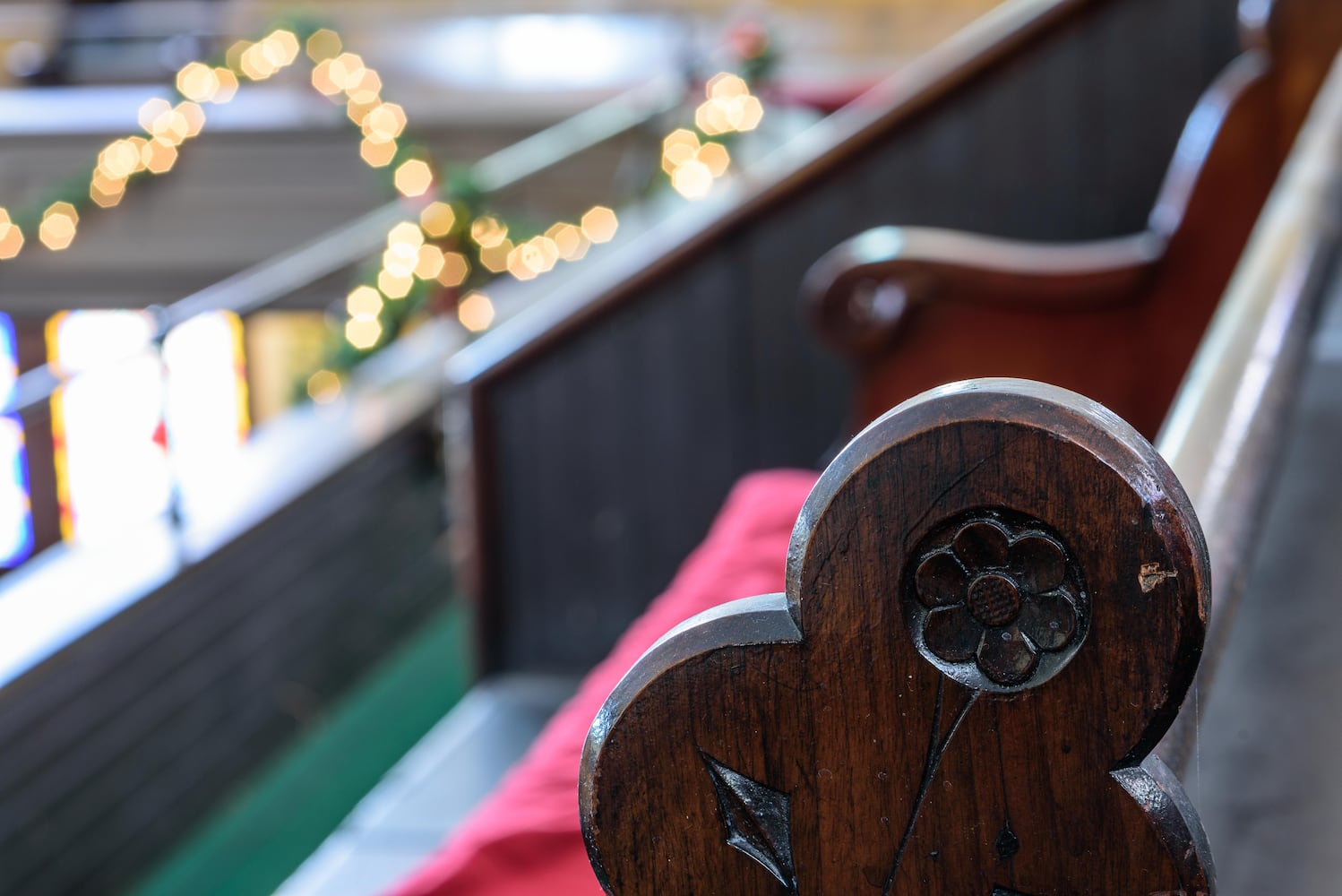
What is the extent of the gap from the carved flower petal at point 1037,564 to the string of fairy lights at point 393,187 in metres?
3.99

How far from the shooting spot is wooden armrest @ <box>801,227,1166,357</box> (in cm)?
191

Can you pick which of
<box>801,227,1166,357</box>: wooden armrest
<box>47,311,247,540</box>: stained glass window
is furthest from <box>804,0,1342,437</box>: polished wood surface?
<box>47,311,247,540</box>: stained glass window

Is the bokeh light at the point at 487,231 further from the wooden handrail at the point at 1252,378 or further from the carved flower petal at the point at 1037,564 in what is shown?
the carved flower petal at the point at 1037,564

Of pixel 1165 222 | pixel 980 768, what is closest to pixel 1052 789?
pixel 980 768

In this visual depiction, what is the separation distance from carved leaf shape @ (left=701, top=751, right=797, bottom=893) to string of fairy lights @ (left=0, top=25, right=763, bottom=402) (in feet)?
12.9

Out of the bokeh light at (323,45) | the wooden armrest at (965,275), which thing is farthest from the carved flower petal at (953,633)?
the bokeh light at (323,45)

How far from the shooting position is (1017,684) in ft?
1.28

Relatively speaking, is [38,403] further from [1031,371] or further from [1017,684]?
[1017,684]

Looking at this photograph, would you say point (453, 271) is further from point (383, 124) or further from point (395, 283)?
point (383, 124)

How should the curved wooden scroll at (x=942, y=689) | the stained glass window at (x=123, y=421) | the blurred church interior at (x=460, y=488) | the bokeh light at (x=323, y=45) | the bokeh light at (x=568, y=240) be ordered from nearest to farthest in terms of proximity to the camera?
the curved wooden scroll at (x=942, y=689)
the blurred church interior at (x=460, y=488)
the bokeh light at (x=568, y=240)
the bokeh light at (x=323, y=45)
the stained glass window at (x=123, y=421)

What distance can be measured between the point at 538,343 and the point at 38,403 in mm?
950

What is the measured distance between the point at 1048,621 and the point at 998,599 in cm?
2

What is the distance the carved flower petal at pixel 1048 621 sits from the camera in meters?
0.38

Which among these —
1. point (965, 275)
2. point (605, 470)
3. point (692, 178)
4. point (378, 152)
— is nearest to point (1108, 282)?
point (965, 275)
